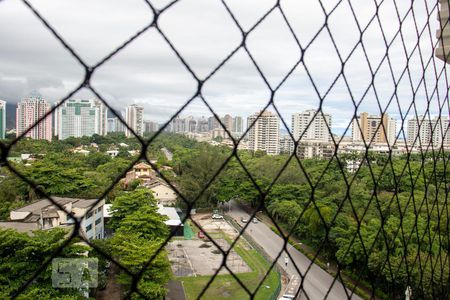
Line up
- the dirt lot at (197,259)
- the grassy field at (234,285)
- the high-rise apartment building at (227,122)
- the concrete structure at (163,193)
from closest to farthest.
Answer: the high-rise apartment building at (227,122) → the grassy field at (234,285) → the dirt lot at (197,259) → the concrete structure at (163,193)

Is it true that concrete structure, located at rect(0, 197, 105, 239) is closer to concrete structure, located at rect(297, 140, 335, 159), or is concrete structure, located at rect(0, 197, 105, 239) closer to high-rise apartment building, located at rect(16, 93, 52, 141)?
high-rise apartment building, located at rect(16, 93, 52, 141)

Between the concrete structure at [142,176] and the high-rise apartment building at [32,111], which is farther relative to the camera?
the concrete structure at [142,176]

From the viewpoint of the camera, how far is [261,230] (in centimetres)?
727

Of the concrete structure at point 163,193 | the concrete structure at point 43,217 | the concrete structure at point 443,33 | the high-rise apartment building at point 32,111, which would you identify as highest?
the concrete structure at point 443,33

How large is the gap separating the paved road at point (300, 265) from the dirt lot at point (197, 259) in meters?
0.63

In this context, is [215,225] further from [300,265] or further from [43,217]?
[43,217]

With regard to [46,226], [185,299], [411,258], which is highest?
[46,226]

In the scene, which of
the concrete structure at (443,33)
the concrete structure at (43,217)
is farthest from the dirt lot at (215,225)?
the concrete structure at (443,33)

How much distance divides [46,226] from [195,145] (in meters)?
11.8

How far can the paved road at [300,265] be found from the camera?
4.46m

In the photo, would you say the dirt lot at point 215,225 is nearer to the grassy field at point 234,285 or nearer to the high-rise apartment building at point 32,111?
the grassy field at point 234,285

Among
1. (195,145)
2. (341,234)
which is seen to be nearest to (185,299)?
(341,234)

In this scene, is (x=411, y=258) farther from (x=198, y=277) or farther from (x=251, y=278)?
(x=198, y=277)

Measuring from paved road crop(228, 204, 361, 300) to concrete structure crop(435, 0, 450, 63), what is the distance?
227 centimetres
